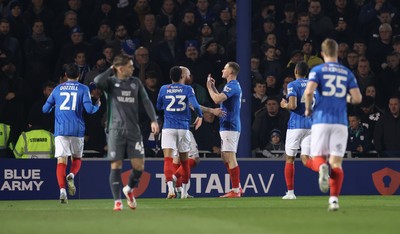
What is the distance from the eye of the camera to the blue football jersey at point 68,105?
17.2 m

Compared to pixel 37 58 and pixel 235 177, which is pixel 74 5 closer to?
pixel 37 58

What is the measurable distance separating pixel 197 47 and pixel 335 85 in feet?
29.5

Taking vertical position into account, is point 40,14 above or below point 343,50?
above

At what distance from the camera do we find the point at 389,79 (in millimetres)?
22625

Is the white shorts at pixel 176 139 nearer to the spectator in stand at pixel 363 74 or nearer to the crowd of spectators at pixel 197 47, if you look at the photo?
the crowd of spectators at pixel 197 47

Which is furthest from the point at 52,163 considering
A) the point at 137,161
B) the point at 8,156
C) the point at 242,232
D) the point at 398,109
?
the point at 242,232

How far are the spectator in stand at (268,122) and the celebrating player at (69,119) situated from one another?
16.0ft

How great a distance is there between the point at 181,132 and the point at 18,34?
576 cm

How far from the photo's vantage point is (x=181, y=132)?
714 inches

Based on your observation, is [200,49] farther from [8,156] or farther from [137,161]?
[137,161]

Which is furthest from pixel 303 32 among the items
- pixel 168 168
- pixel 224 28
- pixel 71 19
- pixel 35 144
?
pixel 35 144

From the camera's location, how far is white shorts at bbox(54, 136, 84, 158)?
57.0 ft

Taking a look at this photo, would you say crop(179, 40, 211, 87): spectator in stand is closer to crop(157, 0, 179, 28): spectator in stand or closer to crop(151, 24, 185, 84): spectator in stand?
crop(151, 24, 185, 84): spectator in stand

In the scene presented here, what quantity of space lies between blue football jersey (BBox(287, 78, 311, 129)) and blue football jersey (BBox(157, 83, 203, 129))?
1.59 metres
